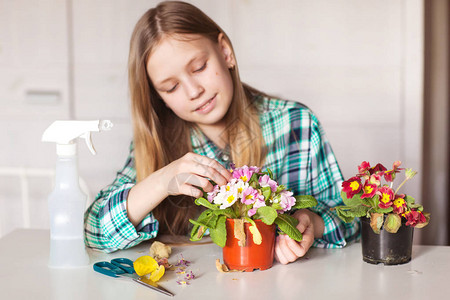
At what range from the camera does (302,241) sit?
1.04m

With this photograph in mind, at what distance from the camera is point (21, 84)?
2389mm

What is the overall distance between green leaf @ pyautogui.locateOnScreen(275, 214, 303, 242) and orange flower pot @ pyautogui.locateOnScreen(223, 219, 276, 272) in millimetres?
17

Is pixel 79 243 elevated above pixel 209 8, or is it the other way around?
pixel 209 8

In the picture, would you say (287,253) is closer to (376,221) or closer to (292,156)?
(376,221)

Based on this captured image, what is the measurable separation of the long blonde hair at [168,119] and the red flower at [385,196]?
51 centimetres

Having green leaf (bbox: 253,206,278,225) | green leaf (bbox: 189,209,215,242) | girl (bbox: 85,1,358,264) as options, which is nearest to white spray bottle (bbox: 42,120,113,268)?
girl (bbox: 85,1,358,264)

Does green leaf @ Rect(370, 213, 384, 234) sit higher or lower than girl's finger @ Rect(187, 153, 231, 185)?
lower

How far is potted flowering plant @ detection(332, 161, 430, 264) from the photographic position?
37.3 inches

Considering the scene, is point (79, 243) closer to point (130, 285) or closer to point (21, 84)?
point (130, 285)

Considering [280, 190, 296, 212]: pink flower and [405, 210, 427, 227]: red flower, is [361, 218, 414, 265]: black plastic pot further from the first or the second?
[280, 190, 296, 212]: pink flower

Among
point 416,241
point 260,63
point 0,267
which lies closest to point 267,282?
point 0,267

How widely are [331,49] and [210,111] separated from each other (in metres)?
1.02

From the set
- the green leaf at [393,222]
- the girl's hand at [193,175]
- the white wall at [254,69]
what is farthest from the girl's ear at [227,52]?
the white wall at [254,69]

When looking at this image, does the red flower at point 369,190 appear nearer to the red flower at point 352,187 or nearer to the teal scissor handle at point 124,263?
the red flower at point 352,187
